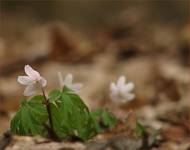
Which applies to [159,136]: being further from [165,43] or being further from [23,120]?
[165,43]

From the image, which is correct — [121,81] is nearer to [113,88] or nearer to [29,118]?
[113,88]

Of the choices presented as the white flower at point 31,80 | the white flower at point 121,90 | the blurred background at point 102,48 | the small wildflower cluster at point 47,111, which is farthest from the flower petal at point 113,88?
the white flower at point 31,80

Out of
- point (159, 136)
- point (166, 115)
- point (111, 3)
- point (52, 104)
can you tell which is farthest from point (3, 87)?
point (111, 3)

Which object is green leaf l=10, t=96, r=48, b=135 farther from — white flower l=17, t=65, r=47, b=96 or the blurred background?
the blurred background

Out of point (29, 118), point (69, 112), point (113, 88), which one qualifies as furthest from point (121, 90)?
point (29, 118)

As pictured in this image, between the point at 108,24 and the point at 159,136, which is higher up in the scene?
the point at 108,24

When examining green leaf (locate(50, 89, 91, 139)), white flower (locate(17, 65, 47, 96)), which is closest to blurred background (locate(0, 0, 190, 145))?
green leaf (locate(50, 89, 91, 139))

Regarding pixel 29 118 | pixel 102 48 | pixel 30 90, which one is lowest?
pixel 29 118
